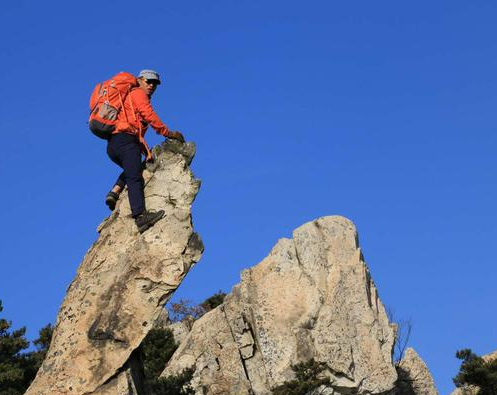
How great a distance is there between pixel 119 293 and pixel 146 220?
113cm

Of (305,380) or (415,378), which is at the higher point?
(415,378)

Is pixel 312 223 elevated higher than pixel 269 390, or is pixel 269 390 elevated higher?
pixel 312 223

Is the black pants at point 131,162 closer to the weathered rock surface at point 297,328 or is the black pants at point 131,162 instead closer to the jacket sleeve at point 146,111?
the jacket sleeve at point 146,111

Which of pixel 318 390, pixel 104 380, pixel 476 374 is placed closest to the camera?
pixel 104 380

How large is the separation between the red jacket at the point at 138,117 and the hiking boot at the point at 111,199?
0.80 m

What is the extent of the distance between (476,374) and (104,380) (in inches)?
808

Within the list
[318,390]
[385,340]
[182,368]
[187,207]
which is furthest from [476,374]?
[187,207]

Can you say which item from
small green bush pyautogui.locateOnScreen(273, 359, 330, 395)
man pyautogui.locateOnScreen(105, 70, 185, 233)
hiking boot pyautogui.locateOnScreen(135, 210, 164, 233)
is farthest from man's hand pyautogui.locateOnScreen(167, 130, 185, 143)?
small green bush pyautogui.locateOnScreen(273, 359, 330, 395)

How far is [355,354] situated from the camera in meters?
30.2

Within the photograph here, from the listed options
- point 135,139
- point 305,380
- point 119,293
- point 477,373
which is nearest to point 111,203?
point 135,139

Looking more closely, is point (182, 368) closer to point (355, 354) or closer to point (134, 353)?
point (355, 354)

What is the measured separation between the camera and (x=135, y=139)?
1463 cm

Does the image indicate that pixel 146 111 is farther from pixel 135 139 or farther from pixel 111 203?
pixel 111 203

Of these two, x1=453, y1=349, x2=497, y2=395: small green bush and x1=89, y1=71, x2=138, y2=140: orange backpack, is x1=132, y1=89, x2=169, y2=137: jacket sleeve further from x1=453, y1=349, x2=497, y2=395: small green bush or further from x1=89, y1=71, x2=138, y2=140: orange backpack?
x1=453, y1=349, x2=497, y2=395: small green bush
